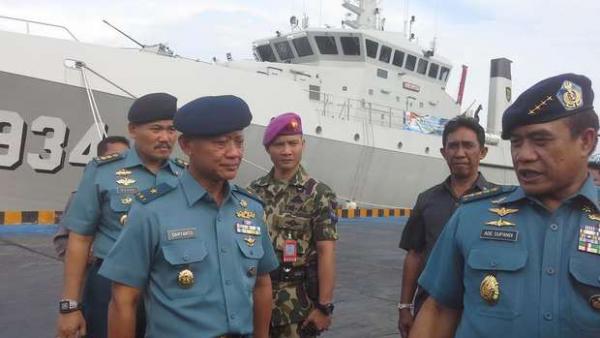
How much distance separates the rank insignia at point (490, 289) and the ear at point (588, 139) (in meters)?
0.37

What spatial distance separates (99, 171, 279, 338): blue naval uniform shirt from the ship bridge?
36.1 feet

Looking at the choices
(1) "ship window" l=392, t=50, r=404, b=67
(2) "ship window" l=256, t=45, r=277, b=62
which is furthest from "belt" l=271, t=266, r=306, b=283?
(1) "ship window" l=392, t=50, r=404, b=67

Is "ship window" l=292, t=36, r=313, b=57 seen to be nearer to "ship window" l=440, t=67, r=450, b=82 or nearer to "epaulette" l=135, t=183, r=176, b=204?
"ship window" l=440, t=67, r=450, b=82

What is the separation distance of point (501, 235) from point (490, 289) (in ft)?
0.43

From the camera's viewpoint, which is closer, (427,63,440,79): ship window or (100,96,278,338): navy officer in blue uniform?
(100,96,278,338): navy officer in blue uniform

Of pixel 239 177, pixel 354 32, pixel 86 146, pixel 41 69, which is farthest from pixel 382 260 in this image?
pixel 354 32

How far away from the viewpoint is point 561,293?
1.26 meters

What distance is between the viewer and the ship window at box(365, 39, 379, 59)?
1244 cm

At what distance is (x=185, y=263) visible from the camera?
1.63 m

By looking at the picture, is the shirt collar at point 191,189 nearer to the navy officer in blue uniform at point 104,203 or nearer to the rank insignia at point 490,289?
the navy officer in blue uniform at point 104,203

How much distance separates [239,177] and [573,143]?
888 cm

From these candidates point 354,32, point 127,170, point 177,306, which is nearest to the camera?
point 177,306

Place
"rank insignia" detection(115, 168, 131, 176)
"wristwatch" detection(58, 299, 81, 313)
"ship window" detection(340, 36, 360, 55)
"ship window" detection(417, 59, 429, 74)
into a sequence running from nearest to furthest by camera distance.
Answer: "wristwatch" detection(58, 299, 81, 313), "rank insignia" detection(115, 168, 131, 176), "ship window" detection(340, 36, 360, 55), "ship window" detection(417, 59, 429, 74)

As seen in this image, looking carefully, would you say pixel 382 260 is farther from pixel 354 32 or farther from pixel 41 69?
pixel 354 32
